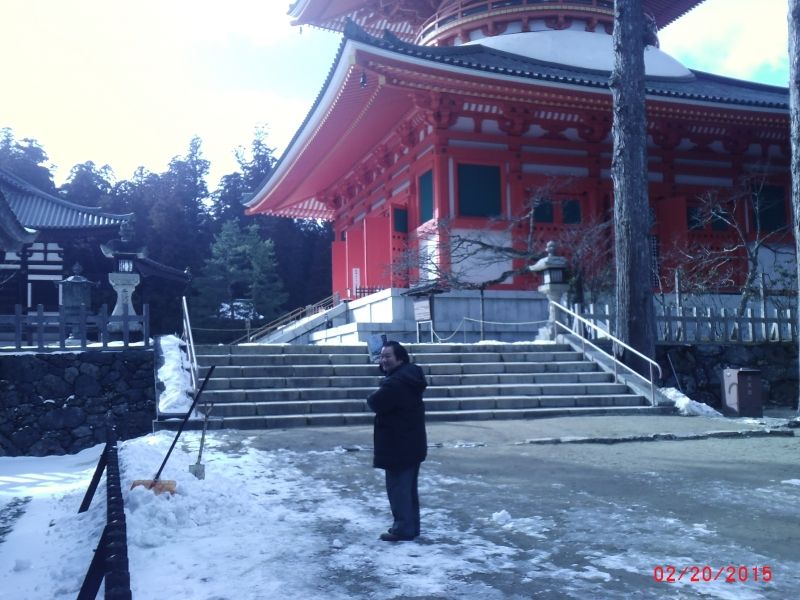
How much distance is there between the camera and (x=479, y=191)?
17.5m

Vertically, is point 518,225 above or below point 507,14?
below

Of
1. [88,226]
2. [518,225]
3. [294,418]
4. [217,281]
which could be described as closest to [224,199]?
[217,281]

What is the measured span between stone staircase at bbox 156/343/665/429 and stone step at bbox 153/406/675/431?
0.01m

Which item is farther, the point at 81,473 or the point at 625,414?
the point at 625,414

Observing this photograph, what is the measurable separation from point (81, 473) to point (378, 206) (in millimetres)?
14116

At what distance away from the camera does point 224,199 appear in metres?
54.9

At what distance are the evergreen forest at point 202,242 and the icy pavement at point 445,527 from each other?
22491 mm

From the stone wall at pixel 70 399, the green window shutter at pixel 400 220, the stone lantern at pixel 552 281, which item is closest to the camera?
the stone wall at pixel 70 399

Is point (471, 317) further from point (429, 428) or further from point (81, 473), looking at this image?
point (81, 473)

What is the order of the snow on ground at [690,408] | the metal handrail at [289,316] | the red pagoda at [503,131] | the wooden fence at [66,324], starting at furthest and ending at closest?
the metal handrail at [289,316]
the red pagoda at [503,131]
the wooden fence at [66,324]
the snow on ground at [690,408]

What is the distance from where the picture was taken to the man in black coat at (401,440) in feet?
14.9

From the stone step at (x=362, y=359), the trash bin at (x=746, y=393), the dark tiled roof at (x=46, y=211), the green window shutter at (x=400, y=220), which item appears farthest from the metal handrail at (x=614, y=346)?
the dark tiled roof at (x=46, y=211)

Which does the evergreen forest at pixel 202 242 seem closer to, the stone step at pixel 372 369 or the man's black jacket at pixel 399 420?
the stone step at pixel 372 369

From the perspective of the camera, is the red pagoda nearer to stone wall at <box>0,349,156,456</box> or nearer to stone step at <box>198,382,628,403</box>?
stone step at <box>198,382,628,403</box>
